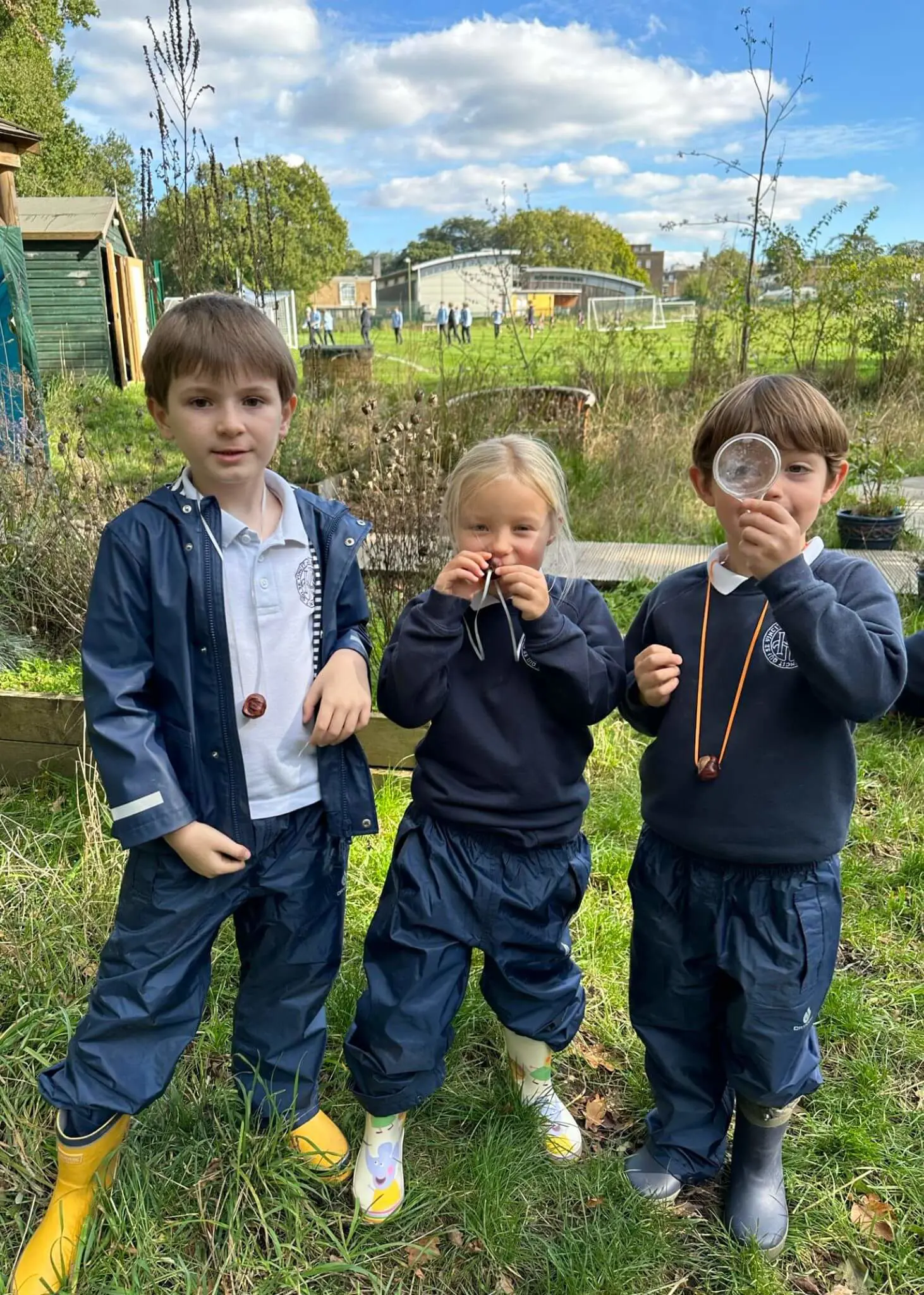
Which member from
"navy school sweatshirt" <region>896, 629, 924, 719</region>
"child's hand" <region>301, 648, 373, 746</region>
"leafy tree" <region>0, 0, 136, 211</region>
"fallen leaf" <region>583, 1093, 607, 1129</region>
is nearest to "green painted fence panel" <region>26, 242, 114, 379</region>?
"leafy tree" <region>0, 0, 136, 211</region>

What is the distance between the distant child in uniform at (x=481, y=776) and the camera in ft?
5.83

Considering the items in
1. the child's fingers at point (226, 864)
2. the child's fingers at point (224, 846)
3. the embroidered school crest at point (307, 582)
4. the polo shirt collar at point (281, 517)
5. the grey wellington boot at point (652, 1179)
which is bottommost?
the grey wellington boot at point (652, 1179)

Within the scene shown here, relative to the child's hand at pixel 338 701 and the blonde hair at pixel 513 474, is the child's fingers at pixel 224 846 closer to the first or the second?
the child's hand at pixel 338 701

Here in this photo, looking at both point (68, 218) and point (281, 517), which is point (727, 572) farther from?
point (68, 218)

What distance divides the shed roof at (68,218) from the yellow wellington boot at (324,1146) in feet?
62.9

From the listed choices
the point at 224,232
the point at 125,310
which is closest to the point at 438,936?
the point at 224,232

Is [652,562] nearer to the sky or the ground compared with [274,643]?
nearer to the ground

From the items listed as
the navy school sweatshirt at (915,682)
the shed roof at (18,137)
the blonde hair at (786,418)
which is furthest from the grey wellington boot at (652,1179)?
the shed roof at (18,137)

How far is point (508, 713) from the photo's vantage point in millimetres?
1837

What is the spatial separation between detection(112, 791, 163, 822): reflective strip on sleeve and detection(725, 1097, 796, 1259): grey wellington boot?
1379 mm

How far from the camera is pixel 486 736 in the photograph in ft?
6.01

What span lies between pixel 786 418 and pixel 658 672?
0.53m

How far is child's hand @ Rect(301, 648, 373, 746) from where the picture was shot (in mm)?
1783

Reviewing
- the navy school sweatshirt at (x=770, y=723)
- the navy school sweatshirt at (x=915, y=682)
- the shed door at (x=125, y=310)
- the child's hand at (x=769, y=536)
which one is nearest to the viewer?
the child's hand at (x=769, y=536)
